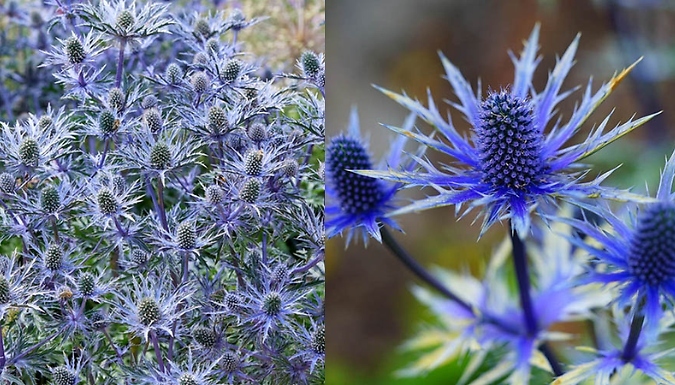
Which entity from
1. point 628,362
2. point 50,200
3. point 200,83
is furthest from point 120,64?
point 628,362

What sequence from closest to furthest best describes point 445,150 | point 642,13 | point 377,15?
1. point 445,150
2. point 642,13
3. point 377,15

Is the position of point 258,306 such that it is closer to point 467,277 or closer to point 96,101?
point 467,277

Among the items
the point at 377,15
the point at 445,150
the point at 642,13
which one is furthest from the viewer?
the point at 377,15

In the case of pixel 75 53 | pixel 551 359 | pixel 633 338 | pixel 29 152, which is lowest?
pixel 551 359

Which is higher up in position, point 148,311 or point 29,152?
point 29,152

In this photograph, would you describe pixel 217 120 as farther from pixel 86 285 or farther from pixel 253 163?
pixel 86 285

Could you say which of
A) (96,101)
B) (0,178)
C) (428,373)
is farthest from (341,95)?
(0,178)

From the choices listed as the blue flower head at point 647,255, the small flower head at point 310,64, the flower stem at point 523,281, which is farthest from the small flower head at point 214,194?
the blue flower head at point 647,255
